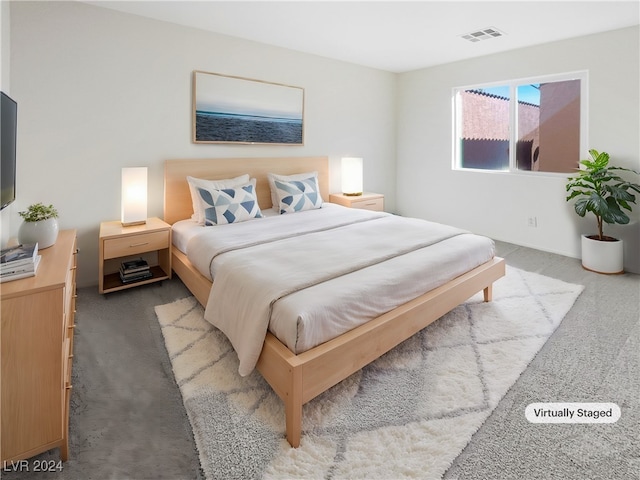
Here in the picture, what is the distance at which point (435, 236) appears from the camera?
2748 millimetres

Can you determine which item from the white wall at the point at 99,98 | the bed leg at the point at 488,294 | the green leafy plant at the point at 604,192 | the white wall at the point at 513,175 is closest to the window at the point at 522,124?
the white wall at the point at 513,175

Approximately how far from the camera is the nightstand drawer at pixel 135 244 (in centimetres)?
289

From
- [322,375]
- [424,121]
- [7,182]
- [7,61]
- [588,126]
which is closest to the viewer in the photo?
[322,375]

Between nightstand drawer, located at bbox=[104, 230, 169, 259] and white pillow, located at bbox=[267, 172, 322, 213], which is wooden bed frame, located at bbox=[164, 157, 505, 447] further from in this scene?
white pillow, located at bbox=[267, 172, 322, 213]

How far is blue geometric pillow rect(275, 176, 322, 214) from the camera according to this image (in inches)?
149

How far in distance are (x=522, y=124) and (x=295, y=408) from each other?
4547 mm

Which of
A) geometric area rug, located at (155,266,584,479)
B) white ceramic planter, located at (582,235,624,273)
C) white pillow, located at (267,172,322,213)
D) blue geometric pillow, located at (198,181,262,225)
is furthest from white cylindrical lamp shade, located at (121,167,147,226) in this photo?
white ceramic planter, located at (582,235,624,273)

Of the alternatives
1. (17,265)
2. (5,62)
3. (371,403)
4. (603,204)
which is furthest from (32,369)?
(603,204)

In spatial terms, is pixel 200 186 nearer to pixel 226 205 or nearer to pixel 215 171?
pixel 226 205

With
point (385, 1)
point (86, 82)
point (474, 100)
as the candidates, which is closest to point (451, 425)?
point (385, 1)

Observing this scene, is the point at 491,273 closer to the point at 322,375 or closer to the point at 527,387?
the point at 527,387

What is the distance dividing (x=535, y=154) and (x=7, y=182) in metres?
5.06

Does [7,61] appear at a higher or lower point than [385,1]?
lower

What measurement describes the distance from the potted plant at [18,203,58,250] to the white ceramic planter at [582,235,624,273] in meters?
4.56
